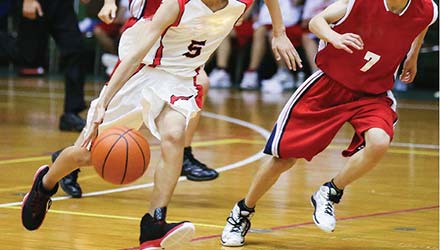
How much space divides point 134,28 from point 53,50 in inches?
495

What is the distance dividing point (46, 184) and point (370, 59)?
5.93ft

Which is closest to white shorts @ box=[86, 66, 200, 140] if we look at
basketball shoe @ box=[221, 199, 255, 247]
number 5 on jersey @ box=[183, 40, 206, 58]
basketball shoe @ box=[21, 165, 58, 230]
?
number 5 on jersey @ box=[183, 40, 206, 58]

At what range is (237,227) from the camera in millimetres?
5727

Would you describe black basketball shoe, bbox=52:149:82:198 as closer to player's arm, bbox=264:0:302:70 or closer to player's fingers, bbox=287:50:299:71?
player's arm, bbox=264:0:302:70

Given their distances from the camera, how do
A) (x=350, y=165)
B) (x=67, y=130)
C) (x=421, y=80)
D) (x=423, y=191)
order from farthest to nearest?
(x=421, y=80) < (x=67, y=130) < (x=423, y=191) < (x=350, y=165)

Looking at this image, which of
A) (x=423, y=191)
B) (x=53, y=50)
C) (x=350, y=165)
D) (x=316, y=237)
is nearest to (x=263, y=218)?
(x=316, y=237)

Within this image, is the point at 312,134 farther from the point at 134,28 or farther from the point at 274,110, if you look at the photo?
the point at 274,110

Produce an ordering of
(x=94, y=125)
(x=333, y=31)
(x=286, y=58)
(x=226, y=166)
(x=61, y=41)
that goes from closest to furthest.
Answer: (x=94, y=125), (x=333, y=31), (x=286, y=58), (x=226, y=166), (x=61, y=41)

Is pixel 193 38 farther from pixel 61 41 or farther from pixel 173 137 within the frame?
pixel 61 41

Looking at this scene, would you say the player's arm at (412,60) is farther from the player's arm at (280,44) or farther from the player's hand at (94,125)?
the player's hand at (94,125)

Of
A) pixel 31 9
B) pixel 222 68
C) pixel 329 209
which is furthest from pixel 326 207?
pixel 222 68

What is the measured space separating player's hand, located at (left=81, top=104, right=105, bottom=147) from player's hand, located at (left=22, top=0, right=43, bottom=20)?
464cm

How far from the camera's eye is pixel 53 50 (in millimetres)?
18688

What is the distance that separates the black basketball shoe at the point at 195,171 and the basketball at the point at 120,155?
203cm
